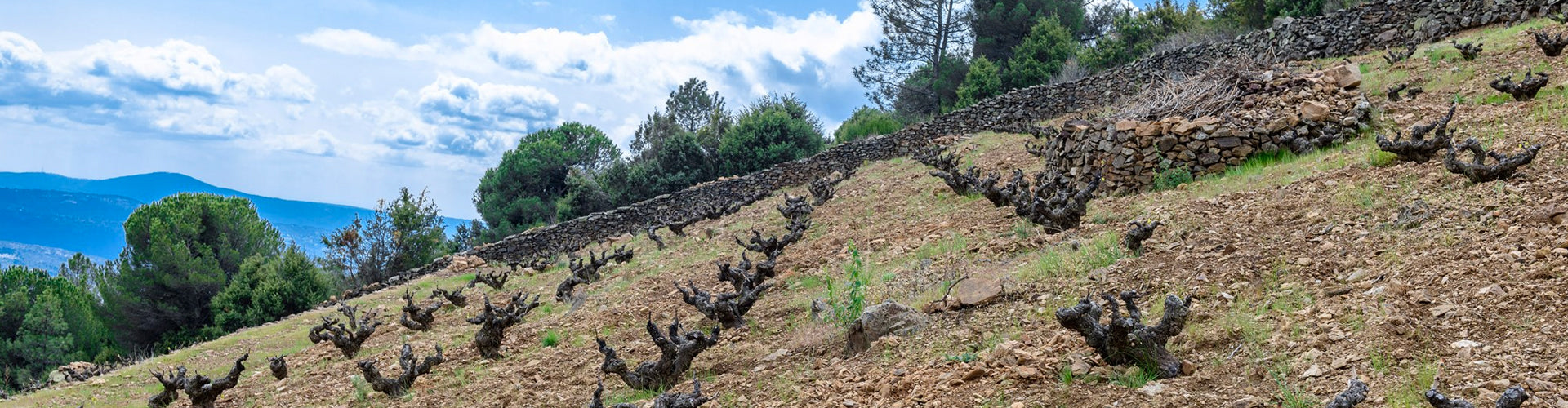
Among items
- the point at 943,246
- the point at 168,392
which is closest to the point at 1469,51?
the point at 943,246

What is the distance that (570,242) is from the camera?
79.3 feet

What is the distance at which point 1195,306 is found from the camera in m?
5.30

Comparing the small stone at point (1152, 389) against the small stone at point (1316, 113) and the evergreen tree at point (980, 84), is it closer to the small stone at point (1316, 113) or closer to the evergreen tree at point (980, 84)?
the small stone at point (1316, 113)

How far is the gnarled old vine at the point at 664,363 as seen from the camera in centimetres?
627

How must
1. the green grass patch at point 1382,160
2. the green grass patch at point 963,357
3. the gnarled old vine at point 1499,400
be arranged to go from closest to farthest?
1. the gnarled old vine at point 1499,400
2. the green grass patch at point 963,357
3. the green grass patch at point 1382,160

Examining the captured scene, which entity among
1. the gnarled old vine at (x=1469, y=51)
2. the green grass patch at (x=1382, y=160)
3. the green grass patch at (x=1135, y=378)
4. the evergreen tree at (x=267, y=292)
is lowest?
the green grass patch at (x=1135, y=378)

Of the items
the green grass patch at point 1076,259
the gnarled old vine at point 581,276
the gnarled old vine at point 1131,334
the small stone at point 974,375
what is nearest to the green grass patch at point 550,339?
the gnarled old vine at point 581,276

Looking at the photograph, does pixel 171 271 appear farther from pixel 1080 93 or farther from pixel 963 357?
pixel 963 357

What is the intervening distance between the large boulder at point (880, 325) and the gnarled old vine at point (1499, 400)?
294 centimetres

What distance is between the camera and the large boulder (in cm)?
585

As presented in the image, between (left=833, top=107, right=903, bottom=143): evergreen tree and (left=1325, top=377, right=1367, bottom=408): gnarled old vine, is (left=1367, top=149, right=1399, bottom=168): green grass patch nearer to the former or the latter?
(left=1325, top=377, right=1367, bottom=408): gnarled old vine

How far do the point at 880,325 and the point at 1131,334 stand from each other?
1.73 meters

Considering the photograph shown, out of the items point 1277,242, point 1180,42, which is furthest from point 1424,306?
point 1180,42

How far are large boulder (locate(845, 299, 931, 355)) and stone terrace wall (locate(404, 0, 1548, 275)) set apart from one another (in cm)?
978
